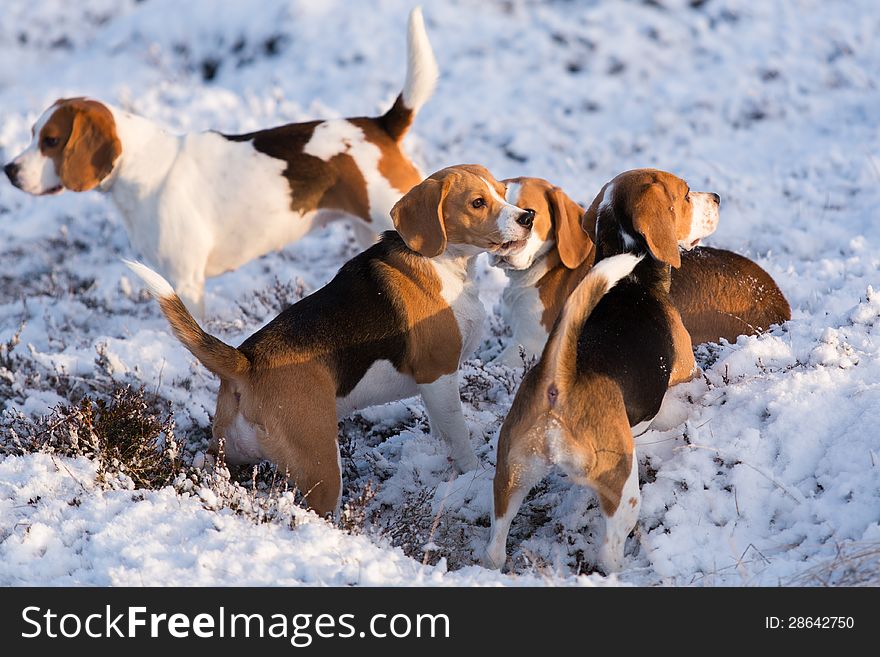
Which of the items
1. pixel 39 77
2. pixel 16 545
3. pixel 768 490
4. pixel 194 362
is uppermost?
pixel 768 490

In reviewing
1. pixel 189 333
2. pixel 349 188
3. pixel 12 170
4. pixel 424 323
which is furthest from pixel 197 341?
pixel 12 170

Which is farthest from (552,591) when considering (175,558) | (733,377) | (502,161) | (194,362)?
(502,161)

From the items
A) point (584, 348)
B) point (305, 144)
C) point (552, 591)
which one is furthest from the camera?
point (305, 144)

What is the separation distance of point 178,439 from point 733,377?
2981 mm

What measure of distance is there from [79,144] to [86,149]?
0.19ft

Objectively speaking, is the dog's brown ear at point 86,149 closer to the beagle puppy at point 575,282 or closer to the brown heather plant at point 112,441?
the brown heather plant at point 112,441

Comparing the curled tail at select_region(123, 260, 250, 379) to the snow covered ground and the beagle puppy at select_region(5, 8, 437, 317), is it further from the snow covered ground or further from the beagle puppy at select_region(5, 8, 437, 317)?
the beagle puppy at select_region(5, 8, 437, 317)

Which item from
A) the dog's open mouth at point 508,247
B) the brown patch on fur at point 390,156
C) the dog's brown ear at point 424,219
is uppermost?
the dog's brown ear at point 424,219

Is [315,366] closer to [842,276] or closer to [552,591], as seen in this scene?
[552,591]

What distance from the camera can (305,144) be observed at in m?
7.12

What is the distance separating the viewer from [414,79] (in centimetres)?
696

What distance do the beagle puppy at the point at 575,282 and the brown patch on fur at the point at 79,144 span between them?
3.07 m

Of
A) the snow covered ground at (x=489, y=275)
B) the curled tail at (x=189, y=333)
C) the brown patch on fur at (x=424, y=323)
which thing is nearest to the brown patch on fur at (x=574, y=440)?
the snow covered ground at (x=489, y=275)

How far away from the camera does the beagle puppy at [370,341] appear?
4.43m
